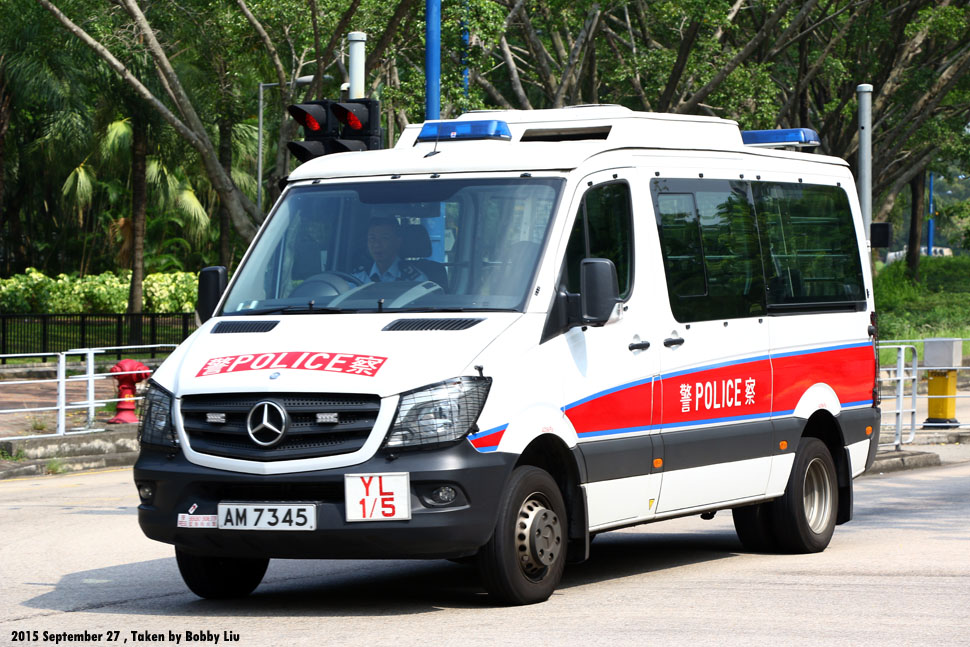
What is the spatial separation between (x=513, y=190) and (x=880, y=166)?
2473 cm

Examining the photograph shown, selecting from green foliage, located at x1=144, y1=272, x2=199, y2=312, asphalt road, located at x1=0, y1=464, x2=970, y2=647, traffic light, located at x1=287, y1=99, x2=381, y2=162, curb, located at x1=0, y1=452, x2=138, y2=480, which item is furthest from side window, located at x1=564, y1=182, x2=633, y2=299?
green foliage, located at x1=144, y1=272, x2=199, y2=312

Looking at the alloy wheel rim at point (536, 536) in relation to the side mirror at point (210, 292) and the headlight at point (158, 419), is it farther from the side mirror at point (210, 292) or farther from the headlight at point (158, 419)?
the side mirror at point (210, 292)

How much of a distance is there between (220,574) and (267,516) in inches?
44.7

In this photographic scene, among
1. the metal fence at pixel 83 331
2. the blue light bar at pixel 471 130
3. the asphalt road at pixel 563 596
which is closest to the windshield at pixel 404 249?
the blue light bar at pixel 471 130

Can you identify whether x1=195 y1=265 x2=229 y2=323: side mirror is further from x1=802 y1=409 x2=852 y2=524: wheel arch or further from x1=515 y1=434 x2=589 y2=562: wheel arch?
x1=802 y1=409 x2=852 y2=524: wheel arch

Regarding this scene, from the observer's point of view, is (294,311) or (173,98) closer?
(294,311)

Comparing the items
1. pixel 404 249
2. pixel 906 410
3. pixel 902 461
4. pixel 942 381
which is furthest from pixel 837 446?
pixel 942 381

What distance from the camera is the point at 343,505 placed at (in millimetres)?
7480

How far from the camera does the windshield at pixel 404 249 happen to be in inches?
327

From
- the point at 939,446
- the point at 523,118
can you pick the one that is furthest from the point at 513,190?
the point at 939,446

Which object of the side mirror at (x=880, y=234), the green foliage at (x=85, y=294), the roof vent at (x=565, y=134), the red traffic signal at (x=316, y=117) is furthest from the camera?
the green foliage at (x=85, y=294)

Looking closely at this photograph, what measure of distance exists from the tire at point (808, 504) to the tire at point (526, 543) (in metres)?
2.60

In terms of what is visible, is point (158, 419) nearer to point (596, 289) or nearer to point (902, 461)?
point (596, 289)

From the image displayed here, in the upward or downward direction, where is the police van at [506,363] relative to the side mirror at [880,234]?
downward
